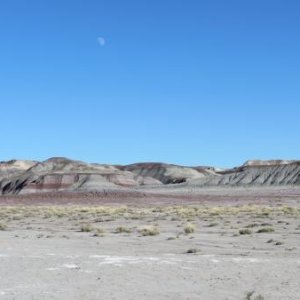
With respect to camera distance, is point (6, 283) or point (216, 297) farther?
point (6, 283)

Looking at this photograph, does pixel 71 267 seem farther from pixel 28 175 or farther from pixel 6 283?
pixel 28 175

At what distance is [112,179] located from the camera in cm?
13725

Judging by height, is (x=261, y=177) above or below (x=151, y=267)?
above

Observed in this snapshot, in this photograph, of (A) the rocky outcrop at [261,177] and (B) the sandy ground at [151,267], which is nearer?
(B) the sandy ground at [151,267]

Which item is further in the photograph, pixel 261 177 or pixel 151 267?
pixel 261 177

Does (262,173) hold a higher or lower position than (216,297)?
higher

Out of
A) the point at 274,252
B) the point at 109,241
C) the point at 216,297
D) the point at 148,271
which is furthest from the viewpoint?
the point at 109,241

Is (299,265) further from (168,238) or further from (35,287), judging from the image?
(168,238)

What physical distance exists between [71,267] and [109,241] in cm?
832

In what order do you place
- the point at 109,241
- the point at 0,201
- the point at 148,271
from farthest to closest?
1. the point at 0,201
2. the point at 109,241
3. the point at 148,271

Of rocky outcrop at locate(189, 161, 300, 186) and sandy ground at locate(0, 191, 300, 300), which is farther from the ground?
rocky outcrop at locate(189, 161, 300, 186)

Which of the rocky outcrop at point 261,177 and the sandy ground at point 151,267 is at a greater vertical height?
the rocky outcrop at point 261,177

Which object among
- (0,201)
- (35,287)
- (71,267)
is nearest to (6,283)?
(35,287)

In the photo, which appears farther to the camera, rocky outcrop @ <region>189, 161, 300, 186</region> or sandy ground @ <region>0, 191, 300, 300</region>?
rocky outcrop @ <region>189, 161, 300, 186</region>
